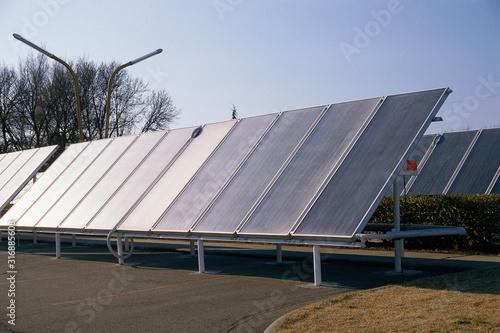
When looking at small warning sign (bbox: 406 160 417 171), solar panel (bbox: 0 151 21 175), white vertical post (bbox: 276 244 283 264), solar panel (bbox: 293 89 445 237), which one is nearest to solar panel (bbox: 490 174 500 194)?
white vertical post (bbox: 276 244 283 264)

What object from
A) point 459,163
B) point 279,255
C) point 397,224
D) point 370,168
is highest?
point 459,163

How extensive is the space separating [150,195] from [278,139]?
11.8ft

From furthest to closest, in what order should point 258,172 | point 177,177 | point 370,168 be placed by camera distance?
1. point 177,177
2. point 258,172
3. point 370,168

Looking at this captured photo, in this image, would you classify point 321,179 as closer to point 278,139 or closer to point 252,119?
point 278,139

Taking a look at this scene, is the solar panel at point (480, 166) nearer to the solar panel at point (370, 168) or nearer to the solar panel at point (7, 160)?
the solar panel at point (370, 168)

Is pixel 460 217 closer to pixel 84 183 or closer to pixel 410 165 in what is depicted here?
pixel 410 165

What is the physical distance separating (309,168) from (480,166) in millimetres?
10254

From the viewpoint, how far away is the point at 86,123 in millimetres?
45688

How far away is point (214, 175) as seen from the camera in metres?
11.9

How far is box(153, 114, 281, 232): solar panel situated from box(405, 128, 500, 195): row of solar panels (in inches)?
339

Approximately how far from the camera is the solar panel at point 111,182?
1402 centimetres

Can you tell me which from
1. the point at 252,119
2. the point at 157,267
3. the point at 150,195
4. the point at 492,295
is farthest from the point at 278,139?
the point at 492,295

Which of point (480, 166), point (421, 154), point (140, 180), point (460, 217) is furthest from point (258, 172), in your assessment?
point (421, 154)

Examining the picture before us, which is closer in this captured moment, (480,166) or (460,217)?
(460,217)
